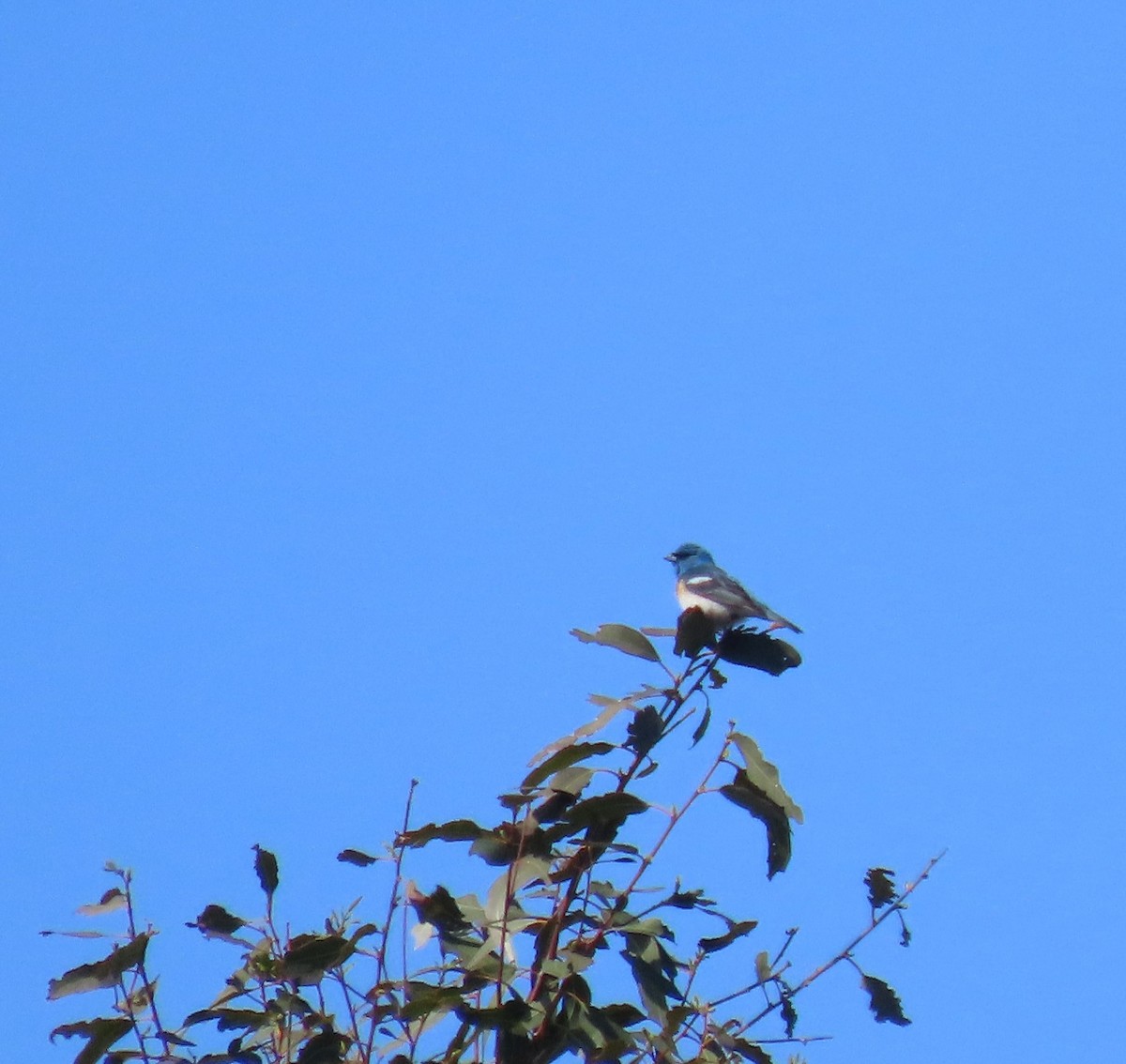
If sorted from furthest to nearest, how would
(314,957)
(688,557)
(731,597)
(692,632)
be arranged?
1. (688,557)
2. (731,597)
3. (692,632)
4. (314,957)

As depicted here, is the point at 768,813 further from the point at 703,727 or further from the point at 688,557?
the point at 688,557

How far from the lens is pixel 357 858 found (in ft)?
12.7

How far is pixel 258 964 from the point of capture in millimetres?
3953

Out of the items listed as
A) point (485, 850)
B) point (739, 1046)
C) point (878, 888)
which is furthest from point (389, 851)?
point (878, 888)

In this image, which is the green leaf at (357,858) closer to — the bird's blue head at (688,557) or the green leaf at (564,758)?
the green leaf at (564,758)

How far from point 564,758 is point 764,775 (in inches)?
20.1

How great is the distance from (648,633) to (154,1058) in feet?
5.53

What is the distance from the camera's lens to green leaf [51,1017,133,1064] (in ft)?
12.4

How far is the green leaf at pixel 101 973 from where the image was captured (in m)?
3.71

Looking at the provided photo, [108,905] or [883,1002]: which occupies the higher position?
[108,905]

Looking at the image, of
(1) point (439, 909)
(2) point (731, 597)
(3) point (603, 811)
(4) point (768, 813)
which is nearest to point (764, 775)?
(4) point (768, 813)

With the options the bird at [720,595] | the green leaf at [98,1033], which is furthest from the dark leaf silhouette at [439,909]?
the bird at [720,595]

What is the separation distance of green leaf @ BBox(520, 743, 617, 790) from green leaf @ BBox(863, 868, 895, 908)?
2.55 feet

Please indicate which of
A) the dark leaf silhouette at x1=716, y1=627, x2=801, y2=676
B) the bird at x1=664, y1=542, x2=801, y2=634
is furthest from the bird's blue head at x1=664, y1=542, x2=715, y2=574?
the dark leaf silhouette at x1=716, y1=627, x2=801, y2=676
